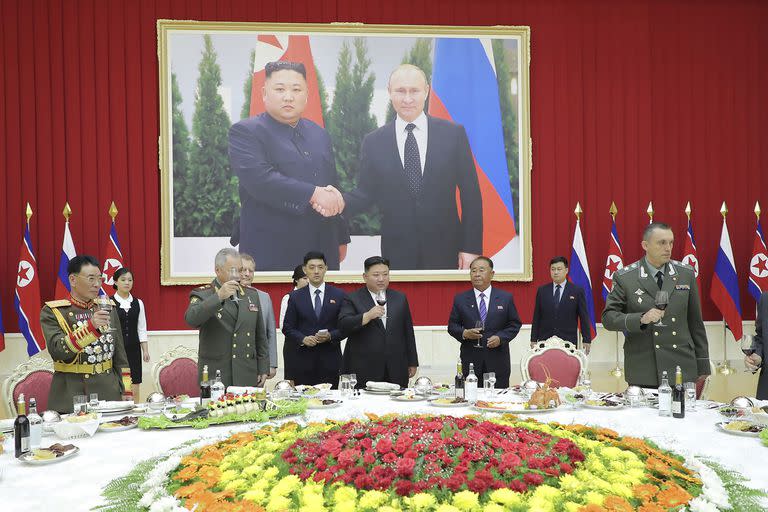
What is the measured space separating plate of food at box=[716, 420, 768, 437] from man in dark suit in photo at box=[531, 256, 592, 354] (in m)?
3.47

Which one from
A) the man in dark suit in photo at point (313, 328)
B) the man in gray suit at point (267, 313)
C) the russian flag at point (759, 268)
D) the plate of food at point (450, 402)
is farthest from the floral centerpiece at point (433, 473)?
the russian flag at point (759, 268)

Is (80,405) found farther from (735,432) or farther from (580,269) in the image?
(580,269)

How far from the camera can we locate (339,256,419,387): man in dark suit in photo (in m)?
4.58

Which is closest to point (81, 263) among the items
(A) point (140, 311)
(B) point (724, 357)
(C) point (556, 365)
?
(C) point (556, 365)

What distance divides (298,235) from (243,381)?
3.88m

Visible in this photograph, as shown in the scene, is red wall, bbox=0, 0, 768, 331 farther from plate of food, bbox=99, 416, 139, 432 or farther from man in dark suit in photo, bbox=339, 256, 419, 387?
plate of food, bbox=99, 416, 139, 432

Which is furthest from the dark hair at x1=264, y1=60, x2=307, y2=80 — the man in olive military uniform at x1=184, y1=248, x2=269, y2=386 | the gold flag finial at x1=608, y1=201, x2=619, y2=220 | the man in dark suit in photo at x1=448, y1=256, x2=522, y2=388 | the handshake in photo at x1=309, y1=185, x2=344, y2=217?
the man in olive military uniform at x1=184, y1=248, x2=269, y2=386

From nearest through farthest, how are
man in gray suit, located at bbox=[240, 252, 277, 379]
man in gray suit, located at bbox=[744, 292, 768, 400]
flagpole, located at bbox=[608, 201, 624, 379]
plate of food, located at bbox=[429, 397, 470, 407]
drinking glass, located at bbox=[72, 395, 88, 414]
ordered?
drinking glass, located at bbox=[72, 395, 88, 414] → plate of food, located at bbox=[429, 397, 470, 407] → man in gray suit, located at bbox=[744, 292, 768, 400] → man in gray suit, located at bbox=[240, 252, 277, 379] → flagpole, located at bbox=[608, 201, 624, 379]

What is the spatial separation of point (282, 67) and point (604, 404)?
19.7 ft

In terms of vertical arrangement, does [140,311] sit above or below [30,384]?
above

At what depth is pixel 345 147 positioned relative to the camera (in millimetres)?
8141

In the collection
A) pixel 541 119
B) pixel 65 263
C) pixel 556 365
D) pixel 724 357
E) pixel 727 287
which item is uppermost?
pixel 541 119

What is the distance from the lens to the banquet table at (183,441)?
2.08 meters

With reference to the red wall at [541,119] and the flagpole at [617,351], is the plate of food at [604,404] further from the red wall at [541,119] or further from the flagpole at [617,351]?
the red wall at [541,119]
